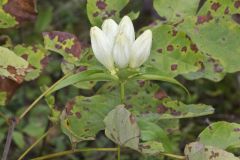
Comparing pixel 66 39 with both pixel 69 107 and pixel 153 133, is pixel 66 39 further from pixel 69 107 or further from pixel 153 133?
pixel 153 133

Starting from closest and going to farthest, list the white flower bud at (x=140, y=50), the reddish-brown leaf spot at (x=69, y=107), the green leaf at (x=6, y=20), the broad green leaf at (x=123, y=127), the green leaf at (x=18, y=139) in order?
the broad green leaf at (x=123, y=127), the white flower bud at (x=140, y=50), the reddish-brown leaf spot at (x=69, y=107), the green leaf at (x=6, y=20), the green leaf at (x=18, y=139)

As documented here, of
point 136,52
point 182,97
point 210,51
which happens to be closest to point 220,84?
point 182,97

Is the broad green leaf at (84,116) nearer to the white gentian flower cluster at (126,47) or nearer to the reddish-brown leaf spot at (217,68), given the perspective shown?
the white gentian flower cluster at (126,47)

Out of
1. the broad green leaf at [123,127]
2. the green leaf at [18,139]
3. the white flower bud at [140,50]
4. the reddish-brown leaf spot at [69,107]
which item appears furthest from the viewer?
the green leaf at [18,139]

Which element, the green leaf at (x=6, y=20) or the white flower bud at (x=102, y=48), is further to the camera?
the green leaf at (x=6, y=20)

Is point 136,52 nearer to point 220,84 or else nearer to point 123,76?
point 123,76

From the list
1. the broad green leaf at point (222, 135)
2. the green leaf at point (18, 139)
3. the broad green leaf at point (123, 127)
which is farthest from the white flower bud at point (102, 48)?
the green leaf at point (18, 139)
